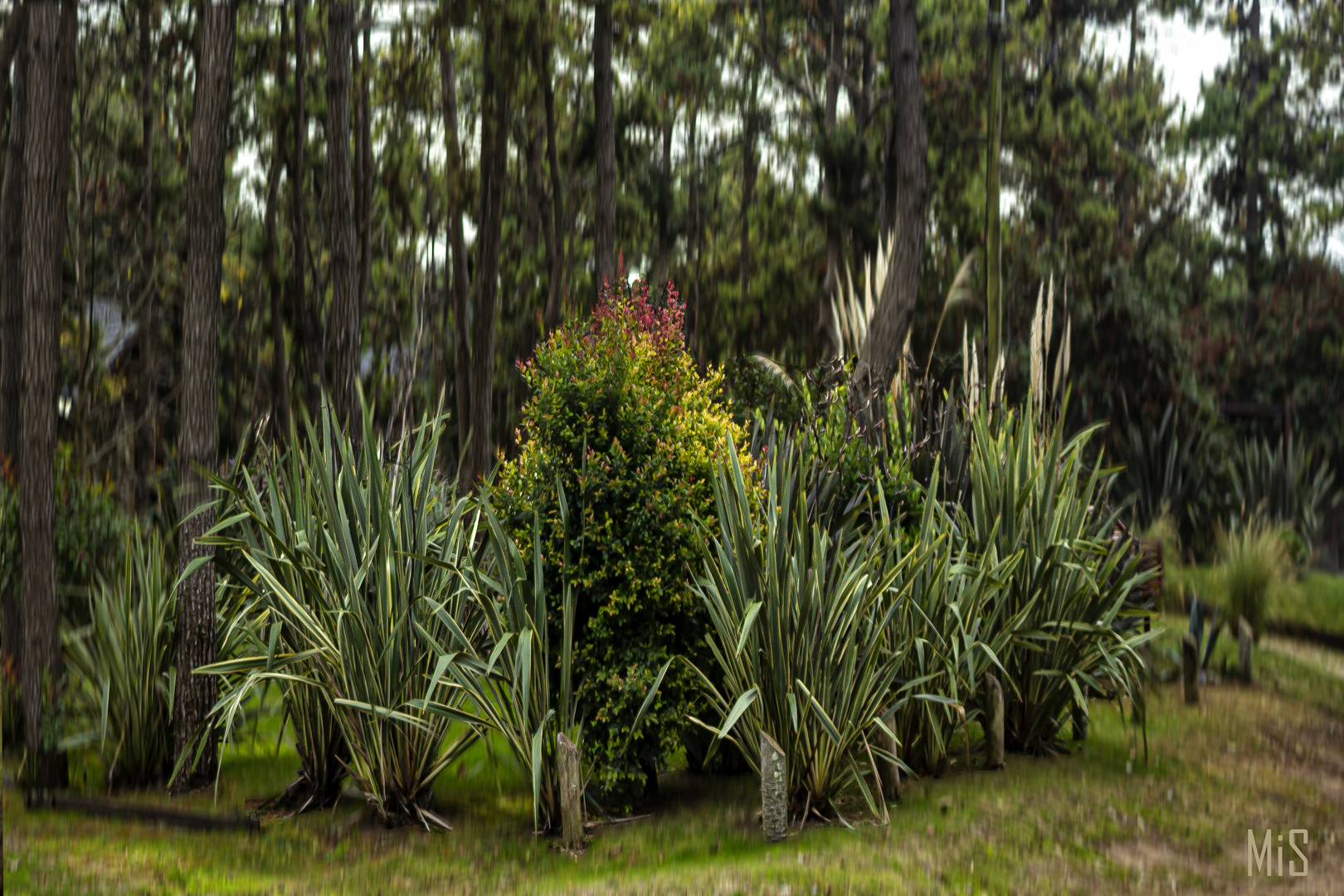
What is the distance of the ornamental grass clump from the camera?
6188 mm

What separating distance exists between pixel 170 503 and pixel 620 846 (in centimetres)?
999

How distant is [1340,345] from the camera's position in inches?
850

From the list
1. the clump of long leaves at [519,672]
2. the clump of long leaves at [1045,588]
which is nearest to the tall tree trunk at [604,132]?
the clump of long leaves at [1045,588]

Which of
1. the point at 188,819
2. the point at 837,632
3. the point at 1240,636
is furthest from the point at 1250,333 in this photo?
the point at 188,819

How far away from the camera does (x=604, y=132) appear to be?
16.1 m

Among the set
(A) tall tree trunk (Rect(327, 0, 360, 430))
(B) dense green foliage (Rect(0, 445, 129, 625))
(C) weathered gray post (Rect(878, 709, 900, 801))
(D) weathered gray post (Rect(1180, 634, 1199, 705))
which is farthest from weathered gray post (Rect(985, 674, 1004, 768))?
(A) tall tree trunk (Rect(327, 0, 360, 430))

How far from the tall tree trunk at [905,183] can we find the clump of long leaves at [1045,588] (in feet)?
28.2

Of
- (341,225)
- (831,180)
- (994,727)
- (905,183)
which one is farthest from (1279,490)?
(341,225)

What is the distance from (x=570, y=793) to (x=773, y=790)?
91cm

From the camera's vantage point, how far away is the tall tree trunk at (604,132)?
631 inches

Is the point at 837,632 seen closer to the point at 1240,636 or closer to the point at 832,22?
the point at 1240,636

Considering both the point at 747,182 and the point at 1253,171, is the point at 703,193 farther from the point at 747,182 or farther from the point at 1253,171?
the point at 1253,171

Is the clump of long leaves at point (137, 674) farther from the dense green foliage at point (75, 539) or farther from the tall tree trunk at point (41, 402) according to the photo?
Answer: the dense green foliage at point (75, 539)

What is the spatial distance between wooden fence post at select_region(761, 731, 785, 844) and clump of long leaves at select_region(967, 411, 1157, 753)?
1.74 metres
